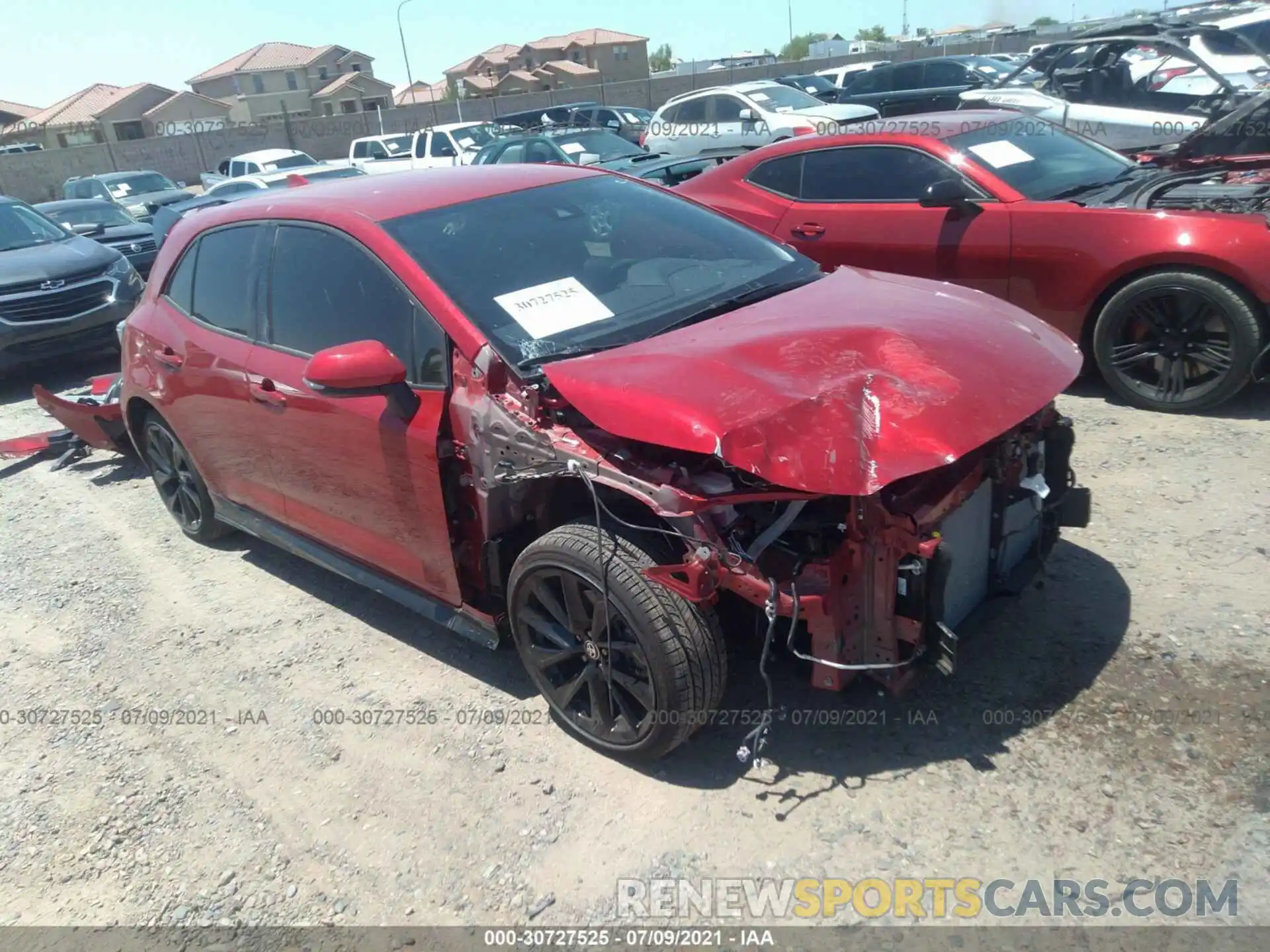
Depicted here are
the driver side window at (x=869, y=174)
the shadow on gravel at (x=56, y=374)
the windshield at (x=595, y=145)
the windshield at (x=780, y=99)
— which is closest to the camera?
the driver side window at (x=869, y=174)

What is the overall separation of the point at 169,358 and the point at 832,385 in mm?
3242

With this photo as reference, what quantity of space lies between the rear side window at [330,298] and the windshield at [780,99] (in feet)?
42.9

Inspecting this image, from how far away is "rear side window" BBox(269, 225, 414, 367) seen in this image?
11.0 ft

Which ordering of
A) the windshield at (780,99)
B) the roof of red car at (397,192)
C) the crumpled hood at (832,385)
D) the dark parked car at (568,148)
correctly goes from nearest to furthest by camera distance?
the crumpled hood at (832,385), the roof of red car at (397,192), the dark parked car at (568,148), the windshield at (780,99)

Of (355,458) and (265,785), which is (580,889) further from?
(355,458)

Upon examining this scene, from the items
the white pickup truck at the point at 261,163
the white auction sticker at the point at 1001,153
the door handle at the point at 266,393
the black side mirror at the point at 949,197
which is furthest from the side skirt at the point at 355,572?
the white pickup truck at the point at 261,163

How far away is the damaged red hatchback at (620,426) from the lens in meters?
2.63

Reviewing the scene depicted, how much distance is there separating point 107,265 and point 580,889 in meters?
8.74

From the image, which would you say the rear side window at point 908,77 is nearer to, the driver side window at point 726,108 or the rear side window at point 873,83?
the rear side window at point 873,83

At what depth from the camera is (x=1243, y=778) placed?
106 inches

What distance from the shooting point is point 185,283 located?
4465 mm

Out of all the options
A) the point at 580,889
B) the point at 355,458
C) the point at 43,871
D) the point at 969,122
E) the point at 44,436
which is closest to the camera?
the point at 580,889

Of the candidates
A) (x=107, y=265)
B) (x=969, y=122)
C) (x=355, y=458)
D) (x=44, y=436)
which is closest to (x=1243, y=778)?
(x=355, y=458)

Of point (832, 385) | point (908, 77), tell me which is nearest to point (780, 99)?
point (908, 77)
